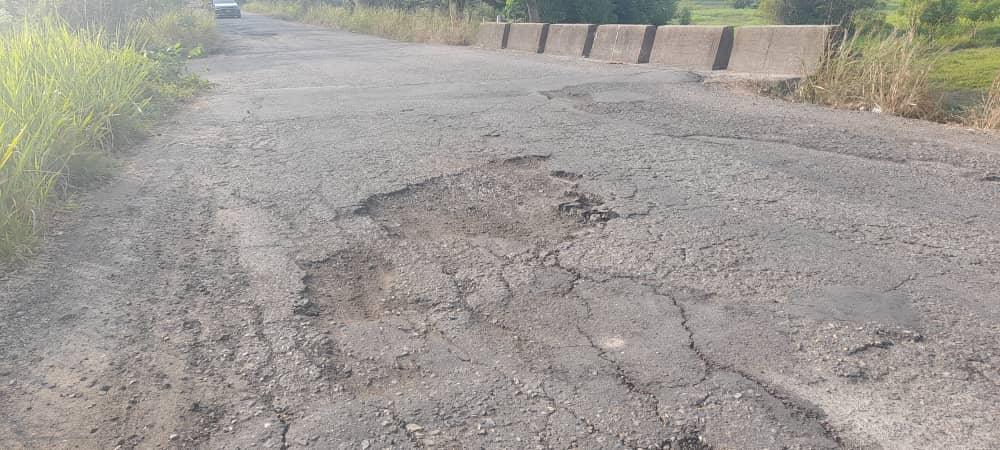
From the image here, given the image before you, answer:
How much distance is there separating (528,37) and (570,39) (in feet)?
5.86

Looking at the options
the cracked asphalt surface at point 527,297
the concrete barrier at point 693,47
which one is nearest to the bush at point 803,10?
the concrete barrier at point 693,47

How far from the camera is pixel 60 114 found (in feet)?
17.1

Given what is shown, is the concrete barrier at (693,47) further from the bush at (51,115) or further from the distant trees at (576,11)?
the distant trees at (576,11)

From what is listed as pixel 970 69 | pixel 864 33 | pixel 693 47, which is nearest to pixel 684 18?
pixel 970 69

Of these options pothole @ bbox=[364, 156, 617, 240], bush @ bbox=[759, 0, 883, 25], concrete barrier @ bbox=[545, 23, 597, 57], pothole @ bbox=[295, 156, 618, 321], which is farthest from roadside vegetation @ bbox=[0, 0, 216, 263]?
bush @ bbox=[759, 0, 883, 25]

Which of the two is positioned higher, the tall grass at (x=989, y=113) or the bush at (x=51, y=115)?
the tall grass at (x=989, y=113)

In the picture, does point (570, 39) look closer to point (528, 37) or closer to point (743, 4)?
point (528, 37)

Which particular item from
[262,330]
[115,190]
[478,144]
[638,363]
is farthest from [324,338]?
[478,144]

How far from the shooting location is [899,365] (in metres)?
2.54

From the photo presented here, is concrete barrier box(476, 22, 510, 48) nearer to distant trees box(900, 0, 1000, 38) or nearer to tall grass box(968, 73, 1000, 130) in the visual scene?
distant trees box(900, 0, 1000, 38)

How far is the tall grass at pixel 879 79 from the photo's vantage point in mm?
6680

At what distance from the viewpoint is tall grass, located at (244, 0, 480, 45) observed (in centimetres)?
1806

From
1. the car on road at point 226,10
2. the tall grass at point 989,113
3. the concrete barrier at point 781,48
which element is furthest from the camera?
the car on road at point 226,10

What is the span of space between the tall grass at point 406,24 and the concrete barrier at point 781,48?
A: 9.18 metres
